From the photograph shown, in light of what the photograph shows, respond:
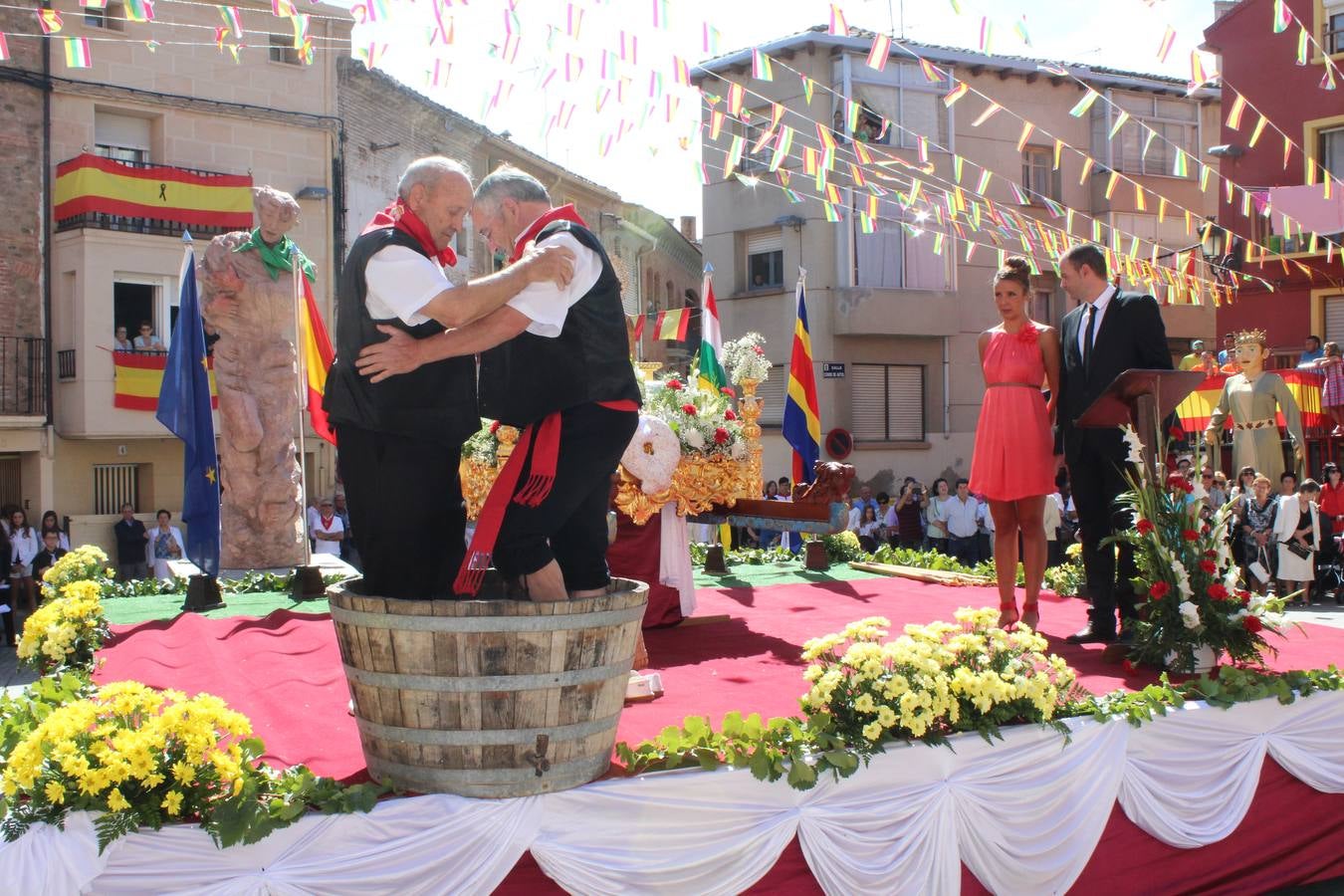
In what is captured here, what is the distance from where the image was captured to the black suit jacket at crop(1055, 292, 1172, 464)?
4.95 m

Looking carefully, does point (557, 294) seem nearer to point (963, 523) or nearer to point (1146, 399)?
point (1146, 399)

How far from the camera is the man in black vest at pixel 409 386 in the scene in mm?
3035

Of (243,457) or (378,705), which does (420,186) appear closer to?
(378,705)

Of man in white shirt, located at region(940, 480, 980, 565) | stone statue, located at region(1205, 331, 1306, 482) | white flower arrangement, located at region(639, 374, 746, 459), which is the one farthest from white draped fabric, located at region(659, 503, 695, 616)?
man in white shirt, located at region(940, 480, 980, 565)

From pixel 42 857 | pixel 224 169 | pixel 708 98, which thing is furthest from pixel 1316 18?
pixel 42 857

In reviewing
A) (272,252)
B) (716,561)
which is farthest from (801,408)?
(272,252)

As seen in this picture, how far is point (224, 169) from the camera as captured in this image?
18.5 metres

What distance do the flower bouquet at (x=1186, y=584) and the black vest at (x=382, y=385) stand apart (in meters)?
2.49

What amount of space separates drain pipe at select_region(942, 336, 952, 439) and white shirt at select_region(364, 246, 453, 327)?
20397 mm

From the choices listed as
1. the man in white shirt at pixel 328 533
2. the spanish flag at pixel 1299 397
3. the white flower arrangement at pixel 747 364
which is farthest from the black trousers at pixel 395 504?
the spanish flag at pixel 1299 397

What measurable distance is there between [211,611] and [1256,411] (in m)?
8.79

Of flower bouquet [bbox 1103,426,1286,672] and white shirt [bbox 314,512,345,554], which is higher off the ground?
flower bouquet [bbox 1103,426,1286,672]

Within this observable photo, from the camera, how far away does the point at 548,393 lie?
3.34 meters

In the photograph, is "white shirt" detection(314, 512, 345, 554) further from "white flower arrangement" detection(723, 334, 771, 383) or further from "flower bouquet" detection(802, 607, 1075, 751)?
"flower bouquet" detection(802, 607, 1075, 751)
